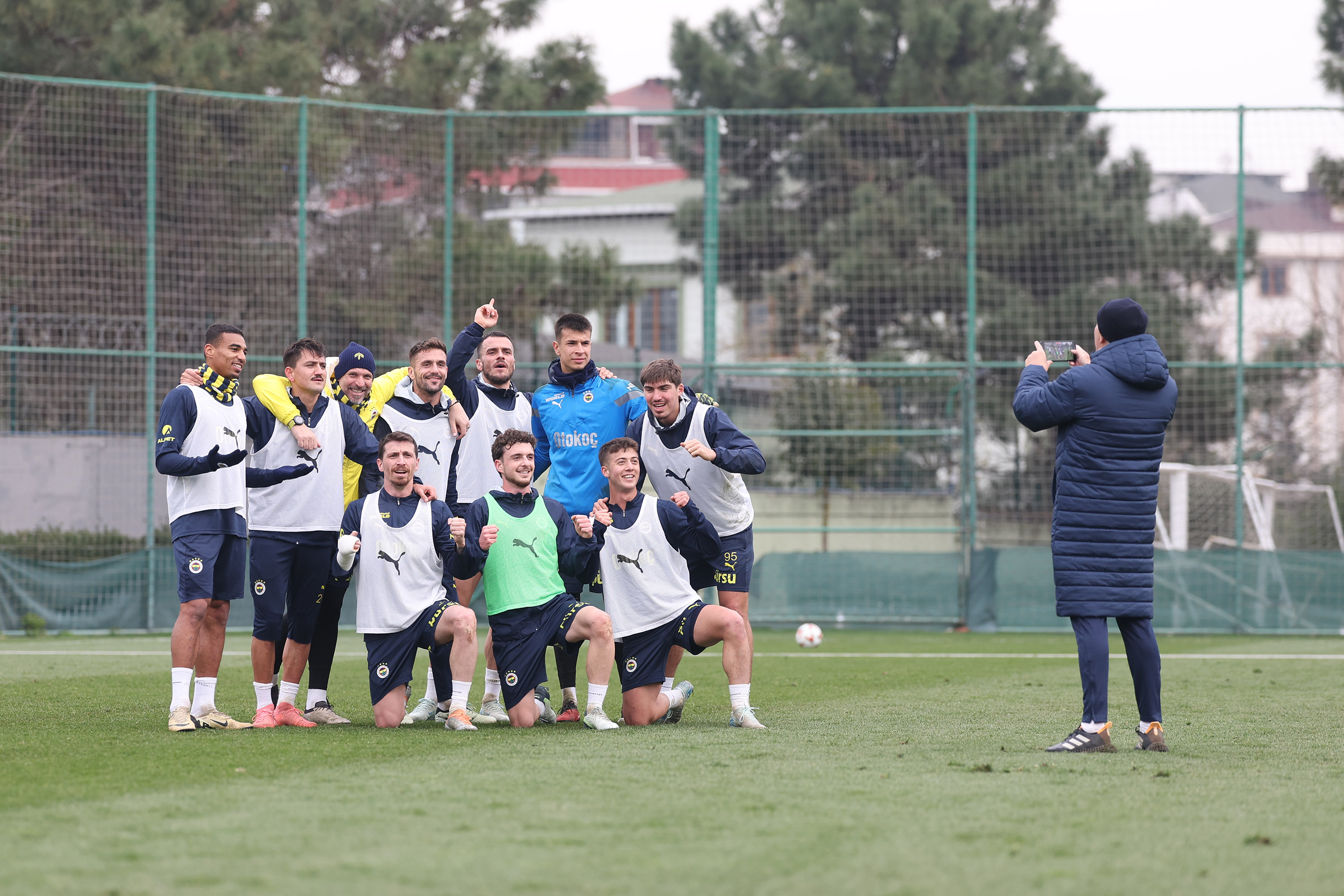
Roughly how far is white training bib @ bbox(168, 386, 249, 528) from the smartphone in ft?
13.0

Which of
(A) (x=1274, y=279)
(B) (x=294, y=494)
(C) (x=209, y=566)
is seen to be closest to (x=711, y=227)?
(B) (x=294, y=494)

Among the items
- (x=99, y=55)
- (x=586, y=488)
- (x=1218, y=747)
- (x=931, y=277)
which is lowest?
(x=1218, y=747)

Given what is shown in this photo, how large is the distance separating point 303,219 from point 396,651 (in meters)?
10.4

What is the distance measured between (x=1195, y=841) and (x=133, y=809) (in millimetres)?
3372

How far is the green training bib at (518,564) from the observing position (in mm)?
7332

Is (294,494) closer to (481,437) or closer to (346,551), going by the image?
(346,551)

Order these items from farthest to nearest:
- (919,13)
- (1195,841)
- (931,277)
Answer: (919,13) → (931,277) → (1195,841)

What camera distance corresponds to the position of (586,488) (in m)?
7.97

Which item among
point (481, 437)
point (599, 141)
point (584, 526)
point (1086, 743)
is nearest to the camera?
point (1086, 743)

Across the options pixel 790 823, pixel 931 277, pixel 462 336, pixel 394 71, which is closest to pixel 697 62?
pixel 394 71

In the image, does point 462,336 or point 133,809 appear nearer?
point 133,809

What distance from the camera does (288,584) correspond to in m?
7.65

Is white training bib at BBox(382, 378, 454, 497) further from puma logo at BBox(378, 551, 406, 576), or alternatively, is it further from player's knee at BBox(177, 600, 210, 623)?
player's knee at BBox(177, 600, 210, 623)

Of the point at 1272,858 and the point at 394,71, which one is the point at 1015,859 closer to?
the point at 1272,858
